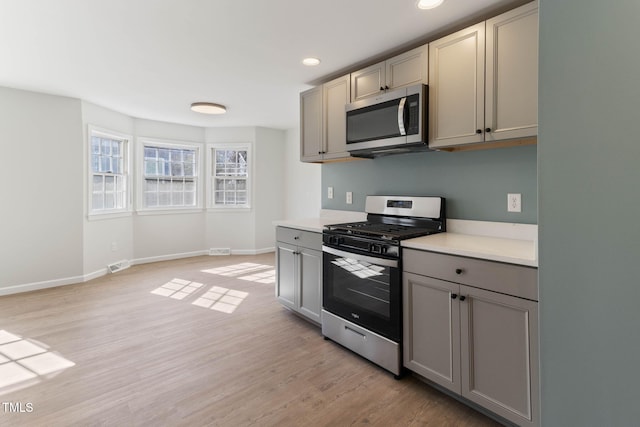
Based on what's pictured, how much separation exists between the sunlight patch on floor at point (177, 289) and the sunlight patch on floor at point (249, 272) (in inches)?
21.2

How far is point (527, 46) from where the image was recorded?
71.9 inches

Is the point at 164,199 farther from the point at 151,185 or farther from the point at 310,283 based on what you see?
the point at 310,283

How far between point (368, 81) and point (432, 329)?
6.65 feet

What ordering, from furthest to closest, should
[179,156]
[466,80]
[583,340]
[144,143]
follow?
[179,156] → [144,143] → [466,80] → [583,340]

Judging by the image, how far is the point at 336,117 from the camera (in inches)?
119

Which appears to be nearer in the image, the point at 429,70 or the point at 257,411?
the point at 257,411

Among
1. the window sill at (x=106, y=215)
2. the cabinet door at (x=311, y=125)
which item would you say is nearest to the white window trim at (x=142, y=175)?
the window sill at (x=106, y=215)

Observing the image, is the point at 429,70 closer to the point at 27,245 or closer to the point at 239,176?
the point at 239,176

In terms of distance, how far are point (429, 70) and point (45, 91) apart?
452 centimetres

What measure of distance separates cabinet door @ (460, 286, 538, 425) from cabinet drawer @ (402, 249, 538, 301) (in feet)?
0.14

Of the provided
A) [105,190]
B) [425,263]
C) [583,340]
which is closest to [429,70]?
[425,263]

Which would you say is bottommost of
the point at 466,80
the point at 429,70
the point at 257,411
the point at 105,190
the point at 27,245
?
the point at 257,411

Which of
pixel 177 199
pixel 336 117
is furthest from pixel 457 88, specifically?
pixel 177 199

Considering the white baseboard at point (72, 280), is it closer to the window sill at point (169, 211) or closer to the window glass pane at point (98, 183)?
the window sill at point (169, 211)
